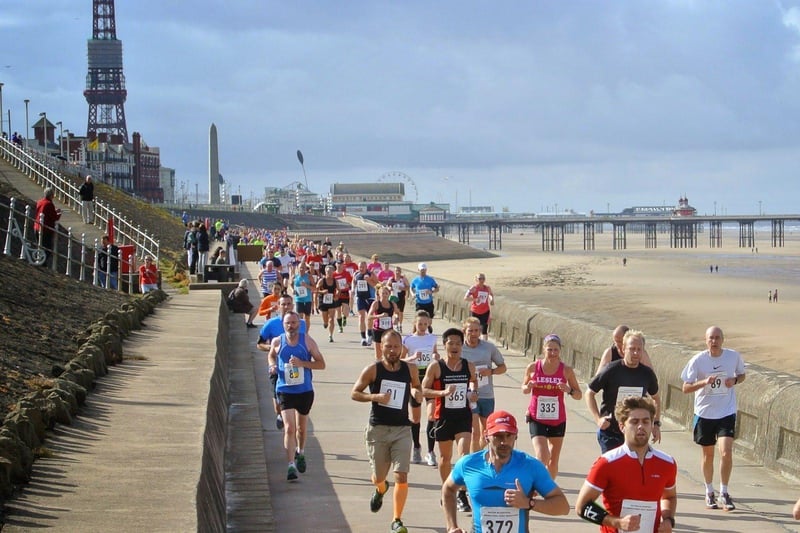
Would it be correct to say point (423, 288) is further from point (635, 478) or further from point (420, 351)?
point (635, 478)

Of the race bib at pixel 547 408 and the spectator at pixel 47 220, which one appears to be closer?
the race bib at pixel 547 408

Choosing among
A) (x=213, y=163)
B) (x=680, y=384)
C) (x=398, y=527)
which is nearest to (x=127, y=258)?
(x=680, y=384)

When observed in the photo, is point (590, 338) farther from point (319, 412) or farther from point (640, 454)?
point (640, 454)

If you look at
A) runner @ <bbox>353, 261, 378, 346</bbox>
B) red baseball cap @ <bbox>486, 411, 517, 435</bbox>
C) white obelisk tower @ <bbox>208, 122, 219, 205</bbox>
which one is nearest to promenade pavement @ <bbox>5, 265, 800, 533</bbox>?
red baseball cap @ <bbox>486, 411, 517, 435</bbox>

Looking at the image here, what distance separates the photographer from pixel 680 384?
14.4 m

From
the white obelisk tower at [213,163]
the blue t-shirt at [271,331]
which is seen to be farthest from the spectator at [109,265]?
the white obelisk tower at [213,163]

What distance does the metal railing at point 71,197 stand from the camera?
3206cm

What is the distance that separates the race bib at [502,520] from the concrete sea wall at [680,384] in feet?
18.8

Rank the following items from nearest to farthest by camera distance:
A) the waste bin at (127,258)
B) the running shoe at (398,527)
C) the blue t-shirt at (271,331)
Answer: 1. the running shoe at (398,527)
2. the blue t-shirt at (271,331)
3. the waste bin at (127,258)

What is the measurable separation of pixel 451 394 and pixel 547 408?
2.95ft

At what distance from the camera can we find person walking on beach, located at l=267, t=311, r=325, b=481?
1168 centimetres

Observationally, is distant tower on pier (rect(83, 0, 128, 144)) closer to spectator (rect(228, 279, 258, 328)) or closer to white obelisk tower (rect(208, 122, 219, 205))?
white obelisk tower (rect(208, 122, 219, 205))

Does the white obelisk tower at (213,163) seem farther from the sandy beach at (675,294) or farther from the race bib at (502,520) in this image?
the race bib at (502,520)

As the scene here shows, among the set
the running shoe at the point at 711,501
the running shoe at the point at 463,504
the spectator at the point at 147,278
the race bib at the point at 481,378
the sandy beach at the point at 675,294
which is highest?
the spectator at the point at 147,278
